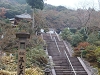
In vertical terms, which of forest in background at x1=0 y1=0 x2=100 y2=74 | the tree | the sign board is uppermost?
the sign board

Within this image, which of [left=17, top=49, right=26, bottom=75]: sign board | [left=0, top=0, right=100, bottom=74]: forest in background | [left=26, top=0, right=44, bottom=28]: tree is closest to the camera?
[left=17, top=49, right=26, bottom=75]: sign board

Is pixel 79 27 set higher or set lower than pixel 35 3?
lower

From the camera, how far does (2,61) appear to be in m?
15.9

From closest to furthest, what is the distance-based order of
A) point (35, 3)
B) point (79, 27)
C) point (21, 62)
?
point (21, 62)
point (35, 3)
point (79, 27)

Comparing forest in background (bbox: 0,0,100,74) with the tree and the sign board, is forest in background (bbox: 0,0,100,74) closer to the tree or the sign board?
the tree

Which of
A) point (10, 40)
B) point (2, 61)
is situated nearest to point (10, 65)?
point (2, 61)

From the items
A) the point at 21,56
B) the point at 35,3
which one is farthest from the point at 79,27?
the point at 21,56

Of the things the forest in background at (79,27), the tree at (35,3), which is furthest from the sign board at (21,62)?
the tree at (35,3)

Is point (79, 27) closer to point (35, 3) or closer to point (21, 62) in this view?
point (35, 3)

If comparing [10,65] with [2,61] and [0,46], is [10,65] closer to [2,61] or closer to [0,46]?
[2,61]

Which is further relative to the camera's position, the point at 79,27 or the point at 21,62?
the point at 79,27

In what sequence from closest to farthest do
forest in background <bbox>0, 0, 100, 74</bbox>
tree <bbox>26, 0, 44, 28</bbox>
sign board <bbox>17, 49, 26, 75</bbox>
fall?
sign board <bbox>17, 49, 26, 75</bbox>
forest in background <bbox>0, 0, 100, 74</bbox>
tree <bbox>26, 0, 44, 28</bbox>

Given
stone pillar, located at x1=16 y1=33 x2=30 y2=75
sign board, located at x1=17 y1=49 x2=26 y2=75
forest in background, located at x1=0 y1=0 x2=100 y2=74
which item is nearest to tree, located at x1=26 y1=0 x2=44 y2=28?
forest in background, located at x1=0 y1=0 x2=100 y2=74

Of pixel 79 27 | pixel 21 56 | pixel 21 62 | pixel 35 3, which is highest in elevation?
pixel 21 56
